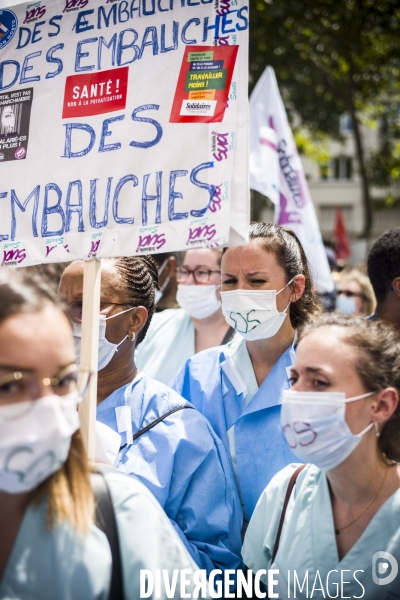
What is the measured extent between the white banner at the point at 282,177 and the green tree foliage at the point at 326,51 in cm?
911

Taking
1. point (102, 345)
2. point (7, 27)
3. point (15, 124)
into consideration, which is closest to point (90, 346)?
point (102, 345)

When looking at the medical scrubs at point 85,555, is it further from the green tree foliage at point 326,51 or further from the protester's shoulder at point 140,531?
the green tree foliage at point 326,51

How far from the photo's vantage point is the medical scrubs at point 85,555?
6.01 feet

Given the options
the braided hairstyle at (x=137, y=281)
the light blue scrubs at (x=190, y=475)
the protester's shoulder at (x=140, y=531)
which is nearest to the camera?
the protester's shoulder at (x=140, y=531)

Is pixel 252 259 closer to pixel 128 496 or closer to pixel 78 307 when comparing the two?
pixel 78 307

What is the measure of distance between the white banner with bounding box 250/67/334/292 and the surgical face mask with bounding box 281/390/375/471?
4.26 m

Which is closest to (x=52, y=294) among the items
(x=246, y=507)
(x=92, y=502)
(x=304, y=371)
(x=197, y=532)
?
(x=92, y=502)

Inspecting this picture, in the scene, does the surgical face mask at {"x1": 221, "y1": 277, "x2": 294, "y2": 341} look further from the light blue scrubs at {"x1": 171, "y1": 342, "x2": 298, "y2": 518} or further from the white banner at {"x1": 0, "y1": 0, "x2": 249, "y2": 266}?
the white banner at {"x1": 0, "y1": 0, "x2": 249, "y2": 266}

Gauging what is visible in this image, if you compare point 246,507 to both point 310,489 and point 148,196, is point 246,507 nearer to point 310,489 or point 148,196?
point 310,489

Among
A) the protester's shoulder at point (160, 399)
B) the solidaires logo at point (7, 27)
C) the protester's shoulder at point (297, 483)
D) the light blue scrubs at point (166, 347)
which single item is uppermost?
the solidaires logo at point (7, 27)

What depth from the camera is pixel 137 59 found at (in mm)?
2854

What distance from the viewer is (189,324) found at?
5020 millimetres

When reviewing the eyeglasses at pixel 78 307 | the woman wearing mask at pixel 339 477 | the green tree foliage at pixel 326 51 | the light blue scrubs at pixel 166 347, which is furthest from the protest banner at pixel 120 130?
the green tree foliage at pixel 326 51

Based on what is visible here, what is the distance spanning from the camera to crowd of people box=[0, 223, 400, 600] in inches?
73.6
